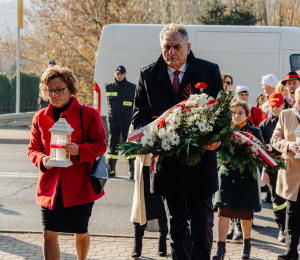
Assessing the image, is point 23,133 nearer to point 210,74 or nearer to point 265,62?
point 265,62

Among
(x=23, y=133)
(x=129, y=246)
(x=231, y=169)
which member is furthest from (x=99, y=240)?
(x=23, y=133)

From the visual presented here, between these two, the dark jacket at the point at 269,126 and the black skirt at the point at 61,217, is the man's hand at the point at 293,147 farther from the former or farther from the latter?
the black skirt at the point at 61,217

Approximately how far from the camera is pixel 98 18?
18.6m

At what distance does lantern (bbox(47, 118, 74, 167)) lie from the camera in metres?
3.40

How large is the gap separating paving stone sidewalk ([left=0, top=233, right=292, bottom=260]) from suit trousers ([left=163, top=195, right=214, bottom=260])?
1.16 meters

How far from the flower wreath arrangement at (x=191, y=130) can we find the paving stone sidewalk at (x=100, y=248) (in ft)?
5.81

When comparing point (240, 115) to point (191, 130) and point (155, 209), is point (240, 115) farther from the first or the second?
point (191, 130)

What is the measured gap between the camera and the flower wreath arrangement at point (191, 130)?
3133 mm

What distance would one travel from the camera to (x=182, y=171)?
3.40 meters

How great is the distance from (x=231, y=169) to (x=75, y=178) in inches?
77.4

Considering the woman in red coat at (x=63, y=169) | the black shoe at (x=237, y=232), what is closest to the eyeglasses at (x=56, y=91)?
the woman in red coat at (x=63, y=169)

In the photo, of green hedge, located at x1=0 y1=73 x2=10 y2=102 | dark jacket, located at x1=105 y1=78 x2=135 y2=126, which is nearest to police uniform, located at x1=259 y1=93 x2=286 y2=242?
dark jacket, located at x1=105 y1=78 x2=135 y2=126

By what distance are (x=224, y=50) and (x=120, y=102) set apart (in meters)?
3.17

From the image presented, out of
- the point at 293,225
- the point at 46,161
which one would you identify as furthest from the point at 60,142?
the point at 293,225
